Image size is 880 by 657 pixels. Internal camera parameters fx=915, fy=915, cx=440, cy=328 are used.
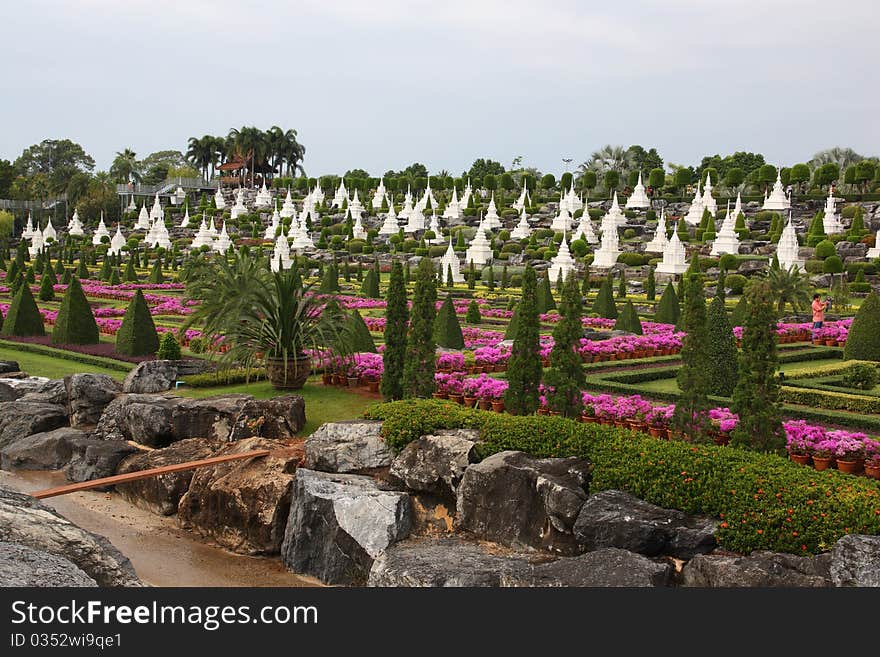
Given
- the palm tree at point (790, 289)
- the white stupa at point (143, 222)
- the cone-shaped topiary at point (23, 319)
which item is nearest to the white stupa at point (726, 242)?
the palm tree at point (790, 289)

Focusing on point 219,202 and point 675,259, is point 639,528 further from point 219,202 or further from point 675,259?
point 219,202

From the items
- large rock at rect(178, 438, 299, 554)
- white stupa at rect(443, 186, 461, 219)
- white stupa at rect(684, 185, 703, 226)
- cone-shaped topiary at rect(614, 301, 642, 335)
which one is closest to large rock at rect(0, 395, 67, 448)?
large rock at rect(178, 438, 299, 554)

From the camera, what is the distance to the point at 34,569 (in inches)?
277

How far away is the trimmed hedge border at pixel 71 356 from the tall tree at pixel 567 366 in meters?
11.6

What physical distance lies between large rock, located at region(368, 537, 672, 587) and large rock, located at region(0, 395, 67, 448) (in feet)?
30.8

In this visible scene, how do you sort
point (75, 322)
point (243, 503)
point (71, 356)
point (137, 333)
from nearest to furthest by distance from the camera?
point (243, 503) < point (137, 333) < point (71, 356) < point (75, 322)

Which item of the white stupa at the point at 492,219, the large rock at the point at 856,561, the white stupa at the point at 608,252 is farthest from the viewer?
the white stupa at the point at 492,219

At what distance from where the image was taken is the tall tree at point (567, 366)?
1398 centimetres

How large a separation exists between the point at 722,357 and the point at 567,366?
4.97 m

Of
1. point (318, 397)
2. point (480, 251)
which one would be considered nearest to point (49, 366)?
point (318, 397)

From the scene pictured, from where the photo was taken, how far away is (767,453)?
36.6ft

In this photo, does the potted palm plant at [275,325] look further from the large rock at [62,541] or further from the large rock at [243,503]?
the large rock at [62,541]

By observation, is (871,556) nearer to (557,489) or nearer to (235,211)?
(557,489)

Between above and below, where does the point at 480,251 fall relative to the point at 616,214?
below
